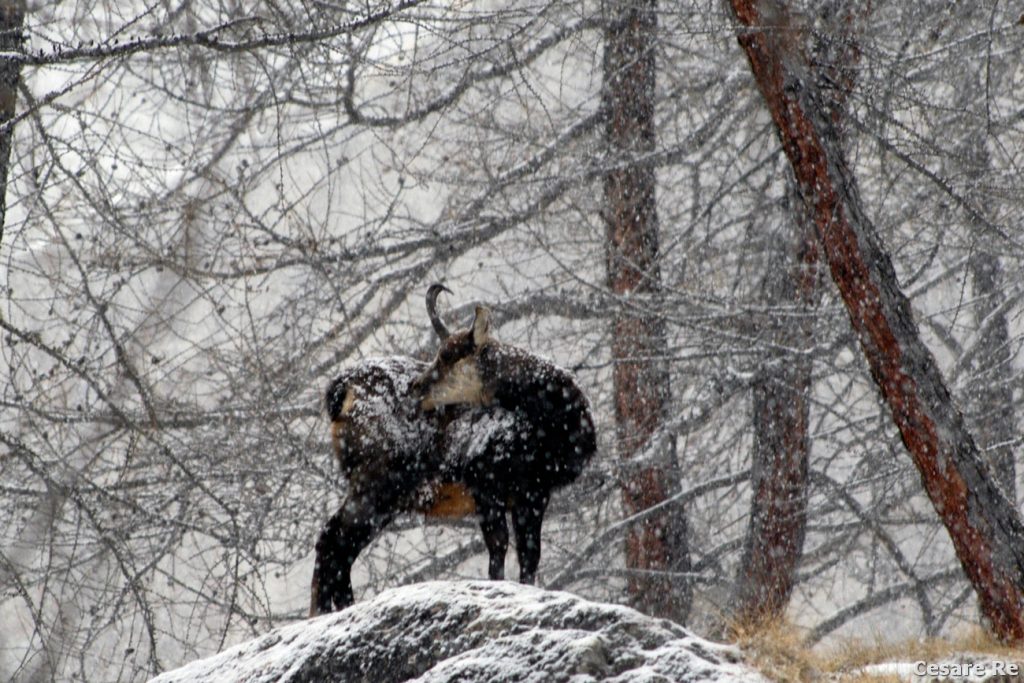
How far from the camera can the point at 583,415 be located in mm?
5508

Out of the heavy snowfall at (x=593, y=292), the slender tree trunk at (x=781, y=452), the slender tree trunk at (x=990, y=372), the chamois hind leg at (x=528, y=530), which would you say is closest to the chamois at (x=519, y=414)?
the chamois hind leg at (x=528, y=530)

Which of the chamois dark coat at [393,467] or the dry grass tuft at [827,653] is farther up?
the chamois dark coat at [393,467]

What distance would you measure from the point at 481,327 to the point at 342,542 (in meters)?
1.14

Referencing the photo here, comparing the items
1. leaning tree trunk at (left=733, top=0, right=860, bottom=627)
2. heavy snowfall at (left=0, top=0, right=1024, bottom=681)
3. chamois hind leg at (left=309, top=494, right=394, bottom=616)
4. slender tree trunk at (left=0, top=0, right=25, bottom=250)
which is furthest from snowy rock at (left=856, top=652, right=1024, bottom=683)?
leaning tree trunk at (left=733, top=0, right=860, bottom=627)

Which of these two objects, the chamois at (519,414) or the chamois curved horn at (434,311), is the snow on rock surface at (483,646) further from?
the chamois curved horn at (434,311)

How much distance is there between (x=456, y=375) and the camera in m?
5.61

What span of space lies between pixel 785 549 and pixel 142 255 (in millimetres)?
5774

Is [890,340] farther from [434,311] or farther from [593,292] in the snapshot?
[593,292]

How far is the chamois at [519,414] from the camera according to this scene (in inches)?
210

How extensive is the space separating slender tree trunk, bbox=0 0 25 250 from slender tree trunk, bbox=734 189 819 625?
19.0 ft

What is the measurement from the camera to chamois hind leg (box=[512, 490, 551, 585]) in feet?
17.3

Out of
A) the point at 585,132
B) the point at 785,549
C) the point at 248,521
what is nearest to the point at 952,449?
the point at 785,549

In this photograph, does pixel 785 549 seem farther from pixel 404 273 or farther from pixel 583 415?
pixel 583 415

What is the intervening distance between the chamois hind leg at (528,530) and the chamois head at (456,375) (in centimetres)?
47
